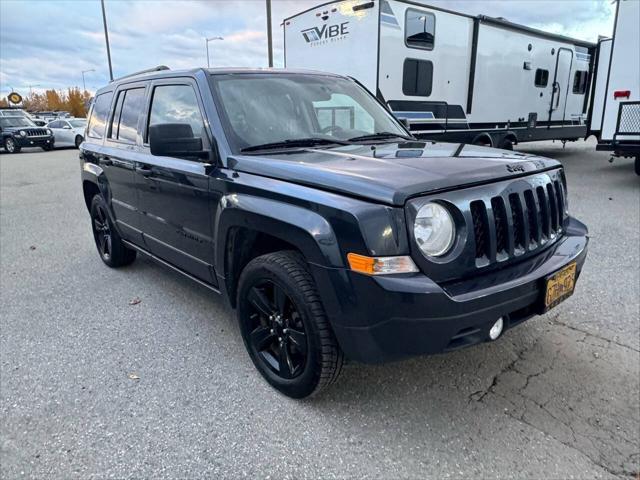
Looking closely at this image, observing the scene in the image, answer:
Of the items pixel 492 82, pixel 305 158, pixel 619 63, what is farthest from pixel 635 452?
pixel 492 82

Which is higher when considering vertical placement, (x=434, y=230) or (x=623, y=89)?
(x=623, y=89)

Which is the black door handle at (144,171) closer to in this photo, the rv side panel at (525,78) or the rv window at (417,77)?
the rv window at (417,77)

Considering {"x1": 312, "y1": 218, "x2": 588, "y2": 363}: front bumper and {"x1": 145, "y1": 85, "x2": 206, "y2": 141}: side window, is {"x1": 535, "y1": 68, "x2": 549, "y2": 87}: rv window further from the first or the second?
{"x1": 312, "y1": 218, "x2": 588, "y2": 363}: front bumper

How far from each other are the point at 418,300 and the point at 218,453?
1.24 metres

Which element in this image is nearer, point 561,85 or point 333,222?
point 333,222

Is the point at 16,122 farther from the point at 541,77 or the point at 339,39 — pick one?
the point at 541,77

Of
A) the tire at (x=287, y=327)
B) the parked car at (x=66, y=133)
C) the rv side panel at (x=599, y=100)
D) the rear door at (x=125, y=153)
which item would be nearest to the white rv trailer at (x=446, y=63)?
the rv side panel at (x=599, y=100)

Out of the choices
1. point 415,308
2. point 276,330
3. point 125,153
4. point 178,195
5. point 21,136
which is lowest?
point 276,330

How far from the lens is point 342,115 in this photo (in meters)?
3.76

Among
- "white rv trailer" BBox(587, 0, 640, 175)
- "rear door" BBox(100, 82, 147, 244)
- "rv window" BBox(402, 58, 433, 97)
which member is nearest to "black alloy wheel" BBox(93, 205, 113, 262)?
"rear door" BBox(100, 82, 147, 244)

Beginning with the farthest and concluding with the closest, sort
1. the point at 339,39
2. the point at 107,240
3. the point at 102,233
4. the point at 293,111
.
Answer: the point at 339,39 → the point at 102,233 → the point at 107,240 → the point at 293,111

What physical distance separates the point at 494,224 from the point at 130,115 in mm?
3229

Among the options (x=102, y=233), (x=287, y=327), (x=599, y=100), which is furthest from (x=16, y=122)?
(x=287, y=327)

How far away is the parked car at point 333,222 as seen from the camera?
83.9 inches
